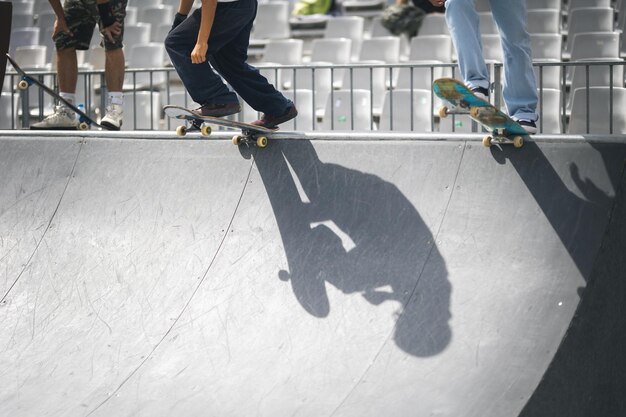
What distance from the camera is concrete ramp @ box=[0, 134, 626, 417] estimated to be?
12.0ft

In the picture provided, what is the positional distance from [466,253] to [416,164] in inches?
22.7

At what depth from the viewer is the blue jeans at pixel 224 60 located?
15.7 feet

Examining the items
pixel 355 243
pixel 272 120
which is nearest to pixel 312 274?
pixel 355 243

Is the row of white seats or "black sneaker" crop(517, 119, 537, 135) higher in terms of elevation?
"black sneaker" crop(517, 119, 537, 135)

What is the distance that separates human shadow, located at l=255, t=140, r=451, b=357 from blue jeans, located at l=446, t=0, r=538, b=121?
788 millimetres

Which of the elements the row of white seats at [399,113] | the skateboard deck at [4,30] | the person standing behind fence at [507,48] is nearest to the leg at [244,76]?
the person standing behind fence at [507,48]

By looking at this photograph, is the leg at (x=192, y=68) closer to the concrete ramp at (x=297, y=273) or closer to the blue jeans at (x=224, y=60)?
the blue jeans at (x=224, y=60)

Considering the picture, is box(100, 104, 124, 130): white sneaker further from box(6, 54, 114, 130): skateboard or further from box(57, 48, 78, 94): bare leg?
box(57, 48, 78, 94): bare leg

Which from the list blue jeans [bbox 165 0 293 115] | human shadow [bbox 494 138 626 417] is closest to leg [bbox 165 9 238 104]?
blue jeans [bbox 165 0 293 115]

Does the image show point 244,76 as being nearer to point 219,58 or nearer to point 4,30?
point 219,58

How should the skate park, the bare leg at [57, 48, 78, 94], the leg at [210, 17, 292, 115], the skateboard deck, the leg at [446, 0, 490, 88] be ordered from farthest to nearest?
the bare leg at [57, 48, 78, 94] → the skateboard deck → the leg at [210, 17, 292, 115] → the leg at [446, 0, 490, 88] → the skate park

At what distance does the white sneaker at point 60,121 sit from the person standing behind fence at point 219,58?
154cm

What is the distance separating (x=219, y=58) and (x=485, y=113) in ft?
5.76

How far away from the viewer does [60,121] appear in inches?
242
